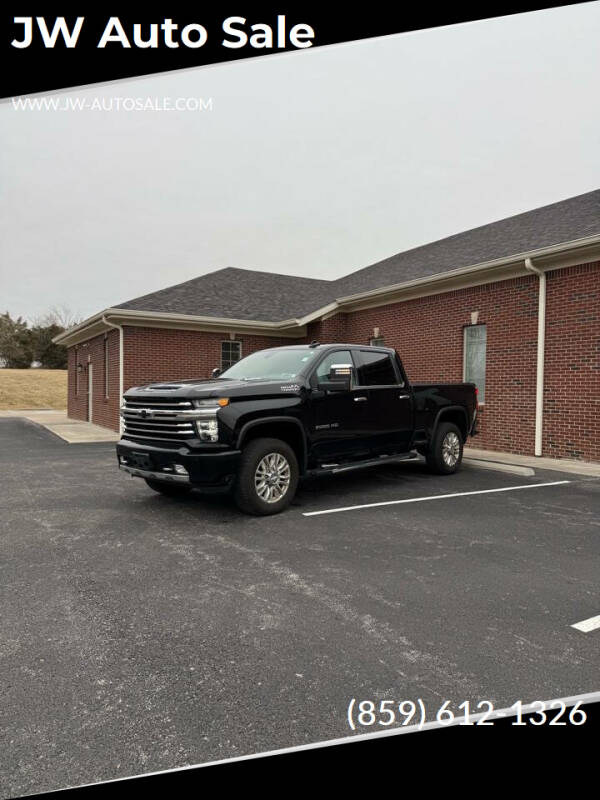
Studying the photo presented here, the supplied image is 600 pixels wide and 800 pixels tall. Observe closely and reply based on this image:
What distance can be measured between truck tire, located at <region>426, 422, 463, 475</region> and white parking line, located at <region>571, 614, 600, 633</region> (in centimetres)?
530

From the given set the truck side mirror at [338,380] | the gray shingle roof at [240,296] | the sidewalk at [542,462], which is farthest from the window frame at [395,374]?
the gray shingle roof at [240,296]

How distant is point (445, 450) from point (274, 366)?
135 inches

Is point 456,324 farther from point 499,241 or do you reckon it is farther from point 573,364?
point 573,364

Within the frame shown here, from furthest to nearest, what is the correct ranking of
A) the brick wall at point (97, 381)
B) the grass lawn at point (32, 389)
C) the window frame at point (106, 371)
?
the grass lawn at point (32, 389) < the window frame at point (106, 371) < the brick wall at point (97, 381)

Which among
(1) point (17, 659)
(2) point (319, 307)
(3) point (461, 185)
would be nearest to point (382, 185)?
(3) point (461, 185)

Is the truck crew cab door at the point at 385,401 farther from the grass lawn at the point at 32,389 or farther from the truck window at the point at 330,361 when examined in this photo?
the grass lawn at the point at 32,389

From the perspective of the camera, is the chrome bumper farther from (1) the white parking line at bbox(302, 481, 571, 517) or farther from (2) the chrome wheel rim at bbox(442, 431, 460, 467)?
(2) the chrome wheel rim at bbox(442, 431, 460, 467)

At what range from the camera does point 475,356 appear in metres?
13.0

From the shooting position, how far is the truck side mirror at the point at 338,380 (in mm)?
6660

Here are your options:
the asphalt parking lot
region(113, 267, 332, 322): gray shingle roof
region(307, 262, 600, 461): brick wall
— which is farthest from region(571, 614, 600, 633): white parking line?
region(113, 267, 332, 322): gray shingle roof

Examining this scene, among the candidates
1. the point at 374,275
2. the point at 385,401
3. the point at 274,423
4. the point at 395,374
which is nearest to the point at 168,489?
the point at 274,423

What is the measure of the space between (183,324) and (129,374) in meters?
2.19

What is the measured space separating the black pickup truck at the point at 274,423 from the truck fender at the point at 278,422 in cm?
1

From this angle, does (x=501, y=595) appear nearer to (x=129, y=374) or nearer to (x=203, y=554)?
(x=203, y=554)
